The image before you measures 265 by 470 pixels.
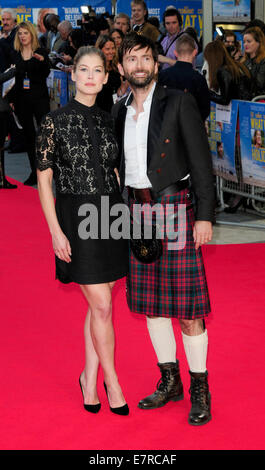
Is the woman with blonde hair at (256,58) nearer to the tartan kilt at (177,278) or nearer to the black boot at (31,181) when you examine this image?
the black boot at (31,181)

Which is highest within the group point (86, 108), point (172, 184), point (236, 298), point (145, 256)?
point (86, 108)

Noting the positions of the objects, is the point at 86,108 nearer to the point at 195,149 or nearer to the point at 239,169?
the point at 195,149

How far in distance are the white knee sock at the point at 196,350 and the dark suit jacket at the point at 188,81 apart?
3925mm

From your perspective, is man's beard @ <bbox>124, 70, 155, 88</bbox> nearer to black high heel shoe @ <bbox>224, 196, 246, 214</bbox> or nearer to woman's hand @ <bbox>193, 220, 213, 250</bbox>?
woman's hand @ <bbox>193, 220, 213, 250</bbox>

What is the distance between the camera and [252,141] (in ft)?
25.2

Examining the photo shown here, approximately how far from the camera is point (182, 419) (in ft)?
12.8

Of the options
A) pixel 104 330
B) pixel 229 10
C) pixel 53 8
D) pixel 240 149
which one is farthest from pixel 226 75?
pixel 53 8

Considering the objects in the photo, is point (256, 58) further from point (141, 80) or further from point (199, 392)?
point (199, 392)

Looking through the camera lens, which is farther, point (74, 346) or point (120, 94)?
point (120, 94)

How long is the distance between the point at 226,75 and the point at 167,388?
472 cm

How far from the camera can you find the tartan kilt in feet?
12.6

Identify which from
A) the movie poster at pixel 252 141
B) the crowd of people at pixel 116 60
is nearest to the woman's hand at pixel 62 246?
the crowd of people at pixel 116 60

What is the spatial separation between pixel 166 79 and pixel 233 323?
3.06 m
